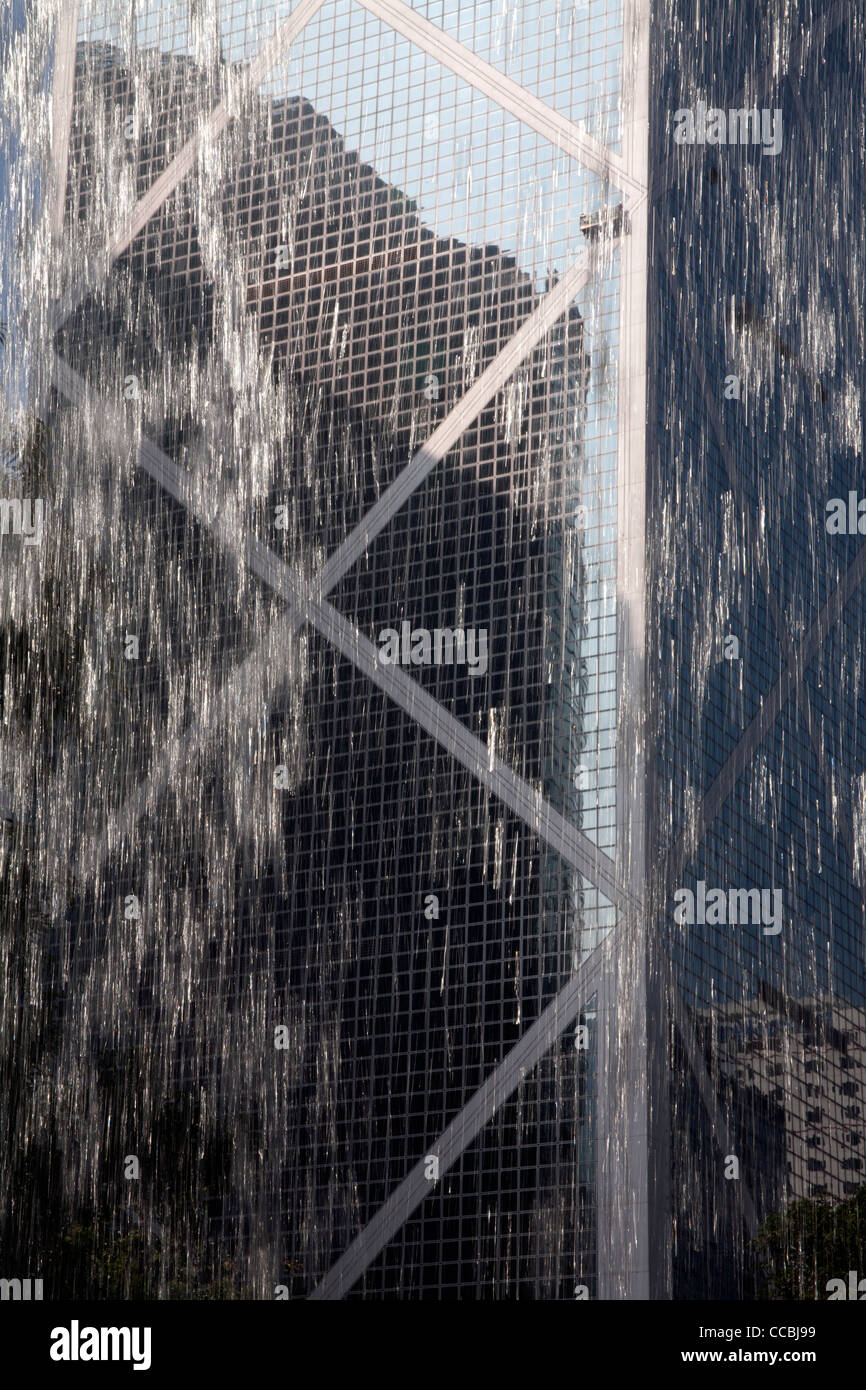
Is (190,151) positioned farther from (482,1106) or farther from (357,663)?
(482,1106)

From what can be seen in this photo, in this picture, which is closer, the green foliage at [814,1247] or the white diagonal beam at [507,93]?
the green foliage at [814,1247]

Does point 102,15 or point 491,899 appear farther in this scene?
point 102,15

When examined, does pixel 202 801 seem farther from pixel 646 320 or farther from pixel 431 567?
pixel 646 320

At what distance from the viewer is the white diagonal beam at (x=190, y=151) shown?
2958 cm

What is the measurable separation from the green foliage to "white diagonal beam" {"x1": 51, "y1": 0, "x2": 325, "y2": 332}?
59.3 ft

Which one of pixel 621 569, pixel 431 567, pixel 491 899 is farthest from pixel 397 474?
pixel 491 899

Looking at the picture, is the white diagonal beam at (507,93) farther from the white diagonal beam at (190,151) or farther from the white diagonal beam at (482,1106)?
the white diagonal beam at (482,1106)

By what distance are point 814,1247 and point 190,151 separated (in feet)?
65.5

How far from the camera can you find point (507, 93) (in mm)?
27875

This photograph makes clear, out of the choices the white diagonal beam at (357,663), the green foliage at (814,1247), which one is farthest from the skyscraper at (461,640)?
the green foliage at (814,1247)

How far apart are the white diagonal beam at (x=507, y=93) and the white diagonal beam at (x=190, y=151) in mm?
1400

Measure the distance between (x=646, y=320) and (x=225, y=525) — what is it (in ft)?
23.3

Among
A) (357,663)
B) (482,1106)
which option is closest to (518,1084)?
(482,1106)

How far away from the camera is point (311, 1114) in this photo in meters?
25.2
